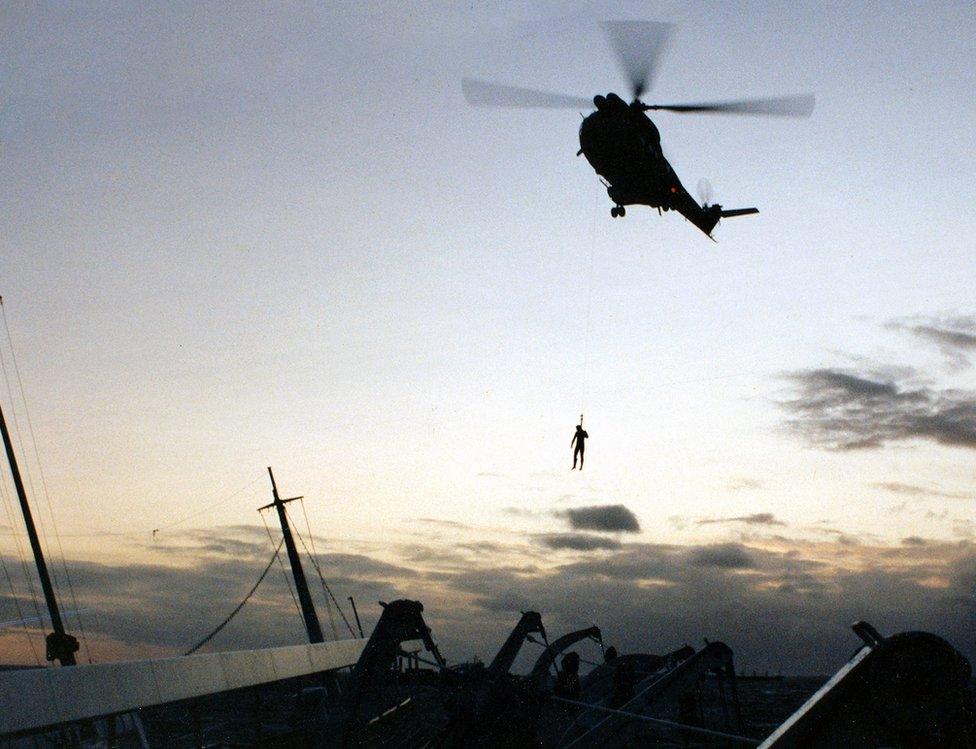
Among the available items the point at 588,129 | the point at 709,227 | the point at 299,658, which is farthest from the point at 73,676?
the point at 709,227

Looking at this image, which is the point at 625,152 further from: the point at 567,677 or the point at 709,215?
the point at 567,677

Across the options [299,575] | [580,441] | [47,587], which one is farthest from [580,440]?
[299,575]

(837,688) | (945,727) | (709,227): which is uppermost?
(709,227)

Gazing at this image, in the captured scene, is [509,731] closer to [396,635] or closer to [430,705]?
[396,635]

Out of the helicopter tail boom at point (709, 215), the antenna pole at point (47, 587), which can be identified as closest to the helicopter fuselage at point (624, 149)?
the helicopter tail boom at point (709, 215)

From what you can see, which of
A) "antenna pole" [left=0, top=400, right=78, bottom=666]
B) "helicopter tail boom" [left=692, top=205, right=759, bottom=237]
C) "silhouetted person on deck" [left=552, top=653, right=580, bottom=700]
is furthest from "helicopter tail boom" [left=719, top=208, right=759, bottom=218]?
"antenna pole" [left=0, top=400, right=78, bottom=666]

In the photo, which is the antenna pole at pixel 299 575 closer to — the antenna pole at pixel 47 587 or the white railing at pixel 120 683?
the antenna pole at pixel 47 587
